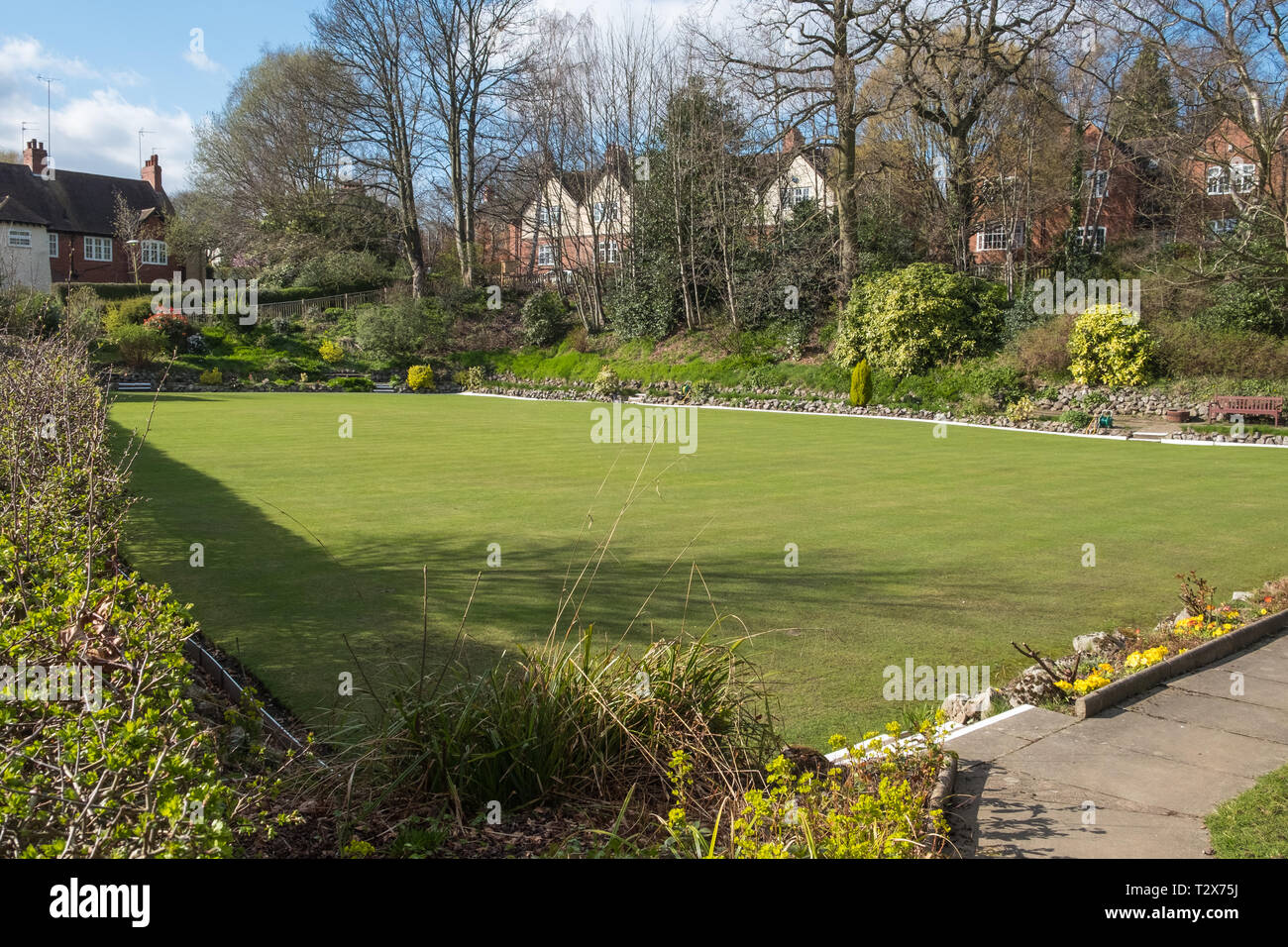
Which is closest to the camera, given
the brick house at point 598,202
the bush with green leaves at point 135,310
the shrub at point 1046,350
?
the shrub at point 1046,350

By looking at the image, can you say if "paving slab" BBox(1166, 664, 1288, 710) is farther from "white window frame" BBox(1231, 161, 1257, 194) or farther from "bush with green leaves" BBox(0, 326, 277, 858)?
"white window frame" BBox(1231, 161, 1257, 194)

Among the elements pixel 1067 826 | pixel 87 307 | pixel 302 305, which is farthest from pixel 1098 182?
pixel 1067 826

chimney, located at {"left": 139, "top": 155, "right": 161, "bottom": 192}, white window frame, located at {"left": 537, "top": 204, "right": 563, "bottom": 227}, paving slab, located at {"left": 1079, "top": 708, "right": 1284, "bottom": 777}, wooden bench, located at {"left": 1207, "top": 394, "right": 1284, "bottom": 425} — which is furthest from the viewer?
chimney, located at {"left": 139, "top": 155, "right": 161, "bottom": 192}

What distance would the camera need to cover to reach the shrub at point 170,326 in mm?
36281

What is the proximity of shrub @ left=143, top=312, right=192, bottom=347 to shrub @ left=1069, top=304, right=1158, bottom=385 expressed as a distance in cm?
3300

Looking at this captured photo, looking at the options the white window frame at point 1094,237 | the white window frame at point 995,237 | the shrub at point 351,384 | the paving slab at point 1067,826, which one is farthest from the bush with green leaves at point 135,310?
the paving slab at point 1067,826

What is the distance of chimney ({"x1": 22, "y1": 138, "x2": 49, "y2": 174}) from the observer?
51500 mm

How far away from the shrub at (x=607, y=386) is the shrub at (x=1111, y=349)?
52.2 feet

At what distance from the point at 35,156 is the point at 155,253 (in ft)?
27.4

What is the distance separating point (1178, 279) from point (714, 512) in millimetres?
21715

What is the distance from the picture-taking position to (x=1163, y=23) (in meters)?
24.5

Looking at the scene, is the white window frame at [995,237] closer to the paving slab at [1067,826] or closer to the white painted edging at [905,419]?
the white painted edging at [905,419]

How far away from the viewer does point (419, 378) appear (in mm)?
37781


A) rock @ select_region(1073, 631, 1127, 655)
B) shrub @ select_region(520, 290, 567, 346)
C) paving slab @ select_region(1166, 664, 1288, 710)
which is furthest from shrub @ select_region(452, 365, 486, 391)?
paving slab @ select_region(1166, 664, 1288, 710)
